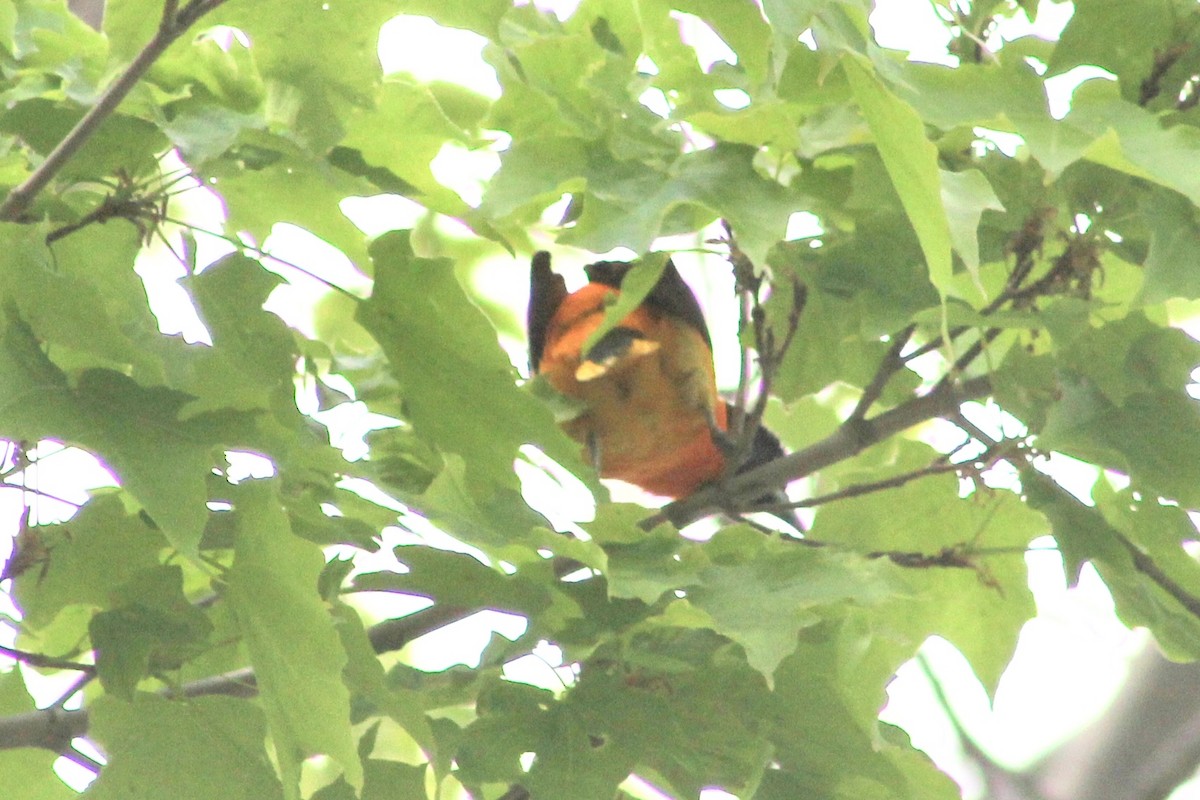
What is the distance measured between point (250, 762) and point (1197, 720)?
299cm

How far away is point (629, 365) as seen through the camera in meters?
2.35

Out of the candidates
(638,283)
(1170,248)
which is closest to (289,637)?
(638,283)

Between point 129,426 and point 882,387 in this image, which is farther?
point 882,387

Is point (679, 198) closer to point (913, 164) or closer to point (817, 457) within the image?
point (913, 164)

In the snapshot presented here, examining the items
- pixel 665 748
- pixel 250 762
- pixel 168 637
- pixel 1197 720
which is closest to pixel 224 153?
pixel 168 637

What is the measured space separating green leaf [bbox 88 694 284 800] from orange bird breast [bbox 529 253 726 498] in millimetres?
873

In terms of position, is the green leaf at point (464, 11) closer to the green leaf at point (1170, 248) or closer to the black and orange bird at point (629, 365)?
the green leaf at point (1170, 248)

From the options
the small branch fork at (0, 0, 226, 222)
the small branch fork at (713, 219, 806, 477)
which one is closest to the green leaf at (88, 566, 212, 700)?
the small branch fork at (0, 0, 226, 222)

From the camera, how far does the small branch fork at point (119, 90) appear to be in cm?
115

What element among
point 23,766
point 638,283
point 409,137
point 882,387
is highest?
point 409,137

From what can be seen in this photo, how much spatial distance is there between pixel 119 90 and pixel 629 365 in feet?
4.16

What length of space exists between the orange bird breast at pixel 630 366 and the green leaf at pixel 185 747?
0.87m

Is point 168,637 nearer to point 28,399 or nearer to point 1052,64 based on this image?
point 28,399

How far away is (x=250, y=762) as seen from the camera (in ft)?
4.44
